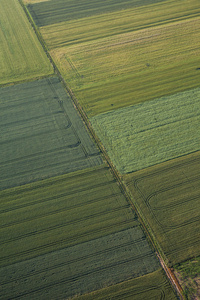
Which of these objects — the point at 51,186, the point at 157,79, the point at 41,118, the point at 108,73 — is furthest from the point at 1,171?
the point at 157,79

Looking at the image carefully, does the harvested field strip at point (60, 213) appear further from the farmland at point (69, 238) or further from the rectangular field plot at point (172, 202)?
the rectangular field plot at point (172, 202)

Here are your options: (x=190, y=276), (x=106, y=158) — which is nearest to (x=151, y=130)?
(x=106, y=158)

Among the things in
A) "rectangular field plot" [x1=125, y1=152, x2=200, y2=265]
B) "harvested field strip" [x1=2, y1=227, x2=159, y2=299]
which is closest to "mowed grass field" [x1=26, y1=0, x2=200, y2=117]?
"rectangular field plot" [x1=125, y1=152, x2=200, y2=265]

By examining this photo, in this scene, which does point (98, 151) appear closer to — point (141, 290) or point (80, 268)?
point (80, 268)

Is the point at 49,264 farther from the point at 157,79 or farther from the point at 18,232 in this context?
the point at 157,79

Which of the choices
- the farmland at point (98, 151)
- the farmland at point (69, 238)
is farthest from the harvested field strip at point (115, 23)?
the farmland at point (69, 238)
